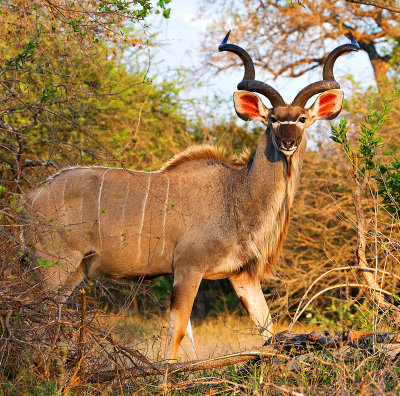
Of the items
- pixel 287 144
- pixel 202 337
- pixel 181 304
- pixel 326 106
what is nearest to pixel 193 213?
pixel 181 304

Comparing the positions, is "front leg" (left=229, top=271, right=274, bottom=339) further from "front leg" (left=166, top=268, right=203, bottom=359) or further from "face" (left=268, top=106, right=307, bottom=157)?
"face" (left=268, top=106, right=307, bottom=157)

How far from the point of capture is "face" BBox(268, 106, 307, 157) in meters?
3.89

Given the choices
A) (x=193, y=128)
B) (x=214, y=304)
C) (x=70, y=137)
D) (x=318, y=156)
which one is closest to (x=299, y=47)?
(x=193, y=128)

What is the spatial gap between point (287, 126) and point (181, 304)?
138cm

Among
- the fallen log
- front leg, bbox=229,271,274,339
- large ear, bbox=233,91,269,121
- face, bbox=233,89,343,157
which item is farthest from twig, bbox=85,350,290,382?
large ear, bbox=233,91,269,121

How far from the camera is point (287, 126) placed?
4.02 metres

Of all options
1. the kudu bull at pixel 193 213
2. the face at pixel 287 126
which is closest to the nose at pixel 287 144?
the face at pixel 287 126

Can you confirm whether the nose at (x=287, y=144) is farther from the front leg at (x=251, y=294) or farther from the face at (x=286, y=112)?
the front leg at (x=251, y=294)

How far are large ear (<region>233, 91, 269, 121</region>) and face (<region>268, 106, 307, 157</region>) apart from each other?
3.3 inches

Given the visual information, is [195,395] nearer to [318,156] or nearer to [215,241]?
[215,241]

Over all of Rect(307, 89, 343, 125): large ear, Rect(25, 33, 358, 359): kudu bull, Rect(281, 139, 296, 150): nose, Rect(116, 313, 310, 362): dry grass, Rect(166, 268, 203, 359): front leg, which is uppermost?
Rect(307, 89, 343, 125): large ear

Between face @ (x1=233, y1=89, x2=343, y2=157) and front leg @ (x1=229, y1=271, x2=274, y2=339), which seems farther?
front leg @ (x1=229, y1=271, x2=274, y2=339)

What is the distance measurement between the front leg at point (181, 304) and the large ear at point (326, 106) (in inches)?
55.5

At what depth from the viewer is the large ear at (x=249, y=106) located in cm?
433
